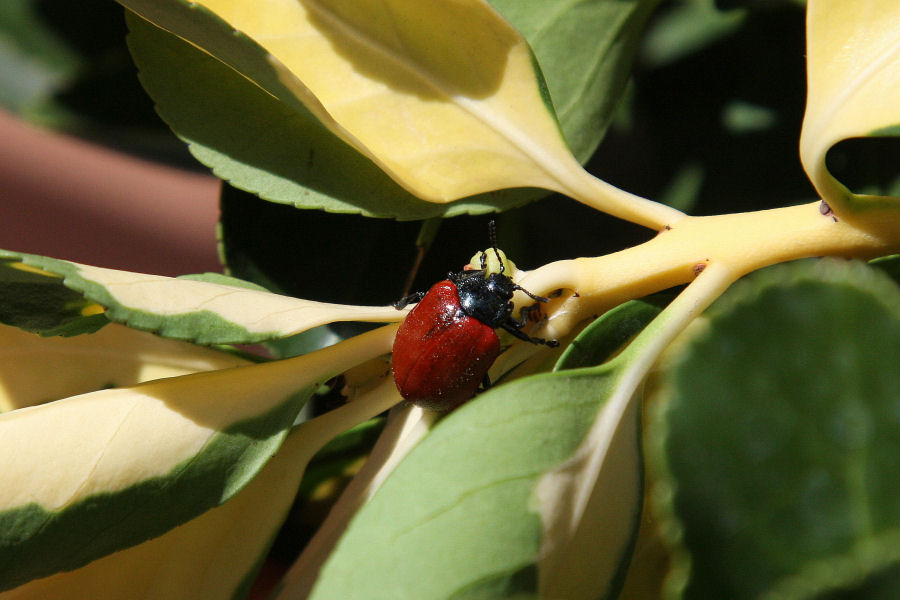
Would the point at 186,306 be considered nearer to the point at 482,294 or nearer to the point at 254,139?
the point at 254,139

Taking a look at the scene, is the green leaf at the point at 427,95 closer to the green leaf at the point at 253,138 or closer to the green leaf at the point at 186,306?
the green leaf at the point at 253,138

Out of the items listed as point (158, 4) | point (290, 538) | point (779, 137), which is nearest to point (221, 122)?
point (158, 4)

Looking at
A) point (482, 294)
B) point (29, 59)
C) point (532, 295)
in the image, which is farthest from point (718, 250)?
point (29, 59)

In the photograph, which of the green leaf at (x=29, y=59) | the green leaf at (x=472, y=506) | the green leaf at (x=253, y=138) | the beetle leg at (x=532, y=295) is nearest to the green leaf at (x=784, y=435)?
the green leaf at (x=472, y=506)

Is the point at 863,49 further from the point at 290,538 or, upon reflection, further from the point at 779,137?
the point at 290,538

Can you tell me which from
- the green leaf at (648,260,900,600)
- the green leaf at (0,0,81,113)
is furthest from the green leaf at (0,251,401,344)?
the green leaf at (0,0,81,113)

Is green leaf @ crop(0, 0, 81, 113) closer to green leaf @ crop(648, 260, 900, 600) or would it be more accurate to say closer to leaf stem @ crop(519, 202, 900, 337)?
leaf stem @ crop(519, 202, 900, 337)
